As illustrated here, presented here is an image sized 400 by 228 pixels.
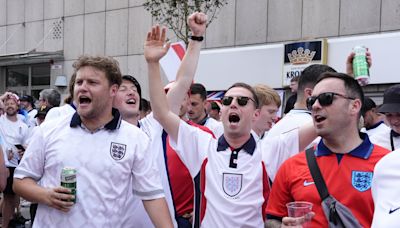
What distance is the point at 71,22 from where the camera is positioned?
1952 centimetres

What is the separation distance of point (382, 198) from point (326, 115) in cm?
149

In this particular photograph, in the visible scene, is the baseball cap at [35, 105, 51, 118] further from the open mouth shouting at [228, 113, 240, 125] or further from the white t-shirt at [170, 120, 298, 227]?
the open mouth shouting at [228, 113, 240, 125]

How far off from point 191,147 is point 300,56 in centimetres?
1073

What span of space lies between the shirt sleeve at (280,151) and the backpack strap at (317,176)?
49cm

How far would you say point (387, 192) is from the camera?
161 cm

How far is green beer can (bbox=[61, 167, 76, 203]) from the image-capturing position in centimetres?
291

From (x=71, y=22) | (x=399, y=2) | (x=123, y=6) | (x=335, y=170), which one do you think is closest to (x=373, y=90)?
(x=399, y=2)

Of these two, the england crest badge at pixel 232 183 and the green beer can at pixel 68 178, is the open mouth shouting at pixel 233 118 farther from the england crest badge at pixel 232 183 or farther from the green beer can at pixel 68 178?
the green beer can at pixel 68 178

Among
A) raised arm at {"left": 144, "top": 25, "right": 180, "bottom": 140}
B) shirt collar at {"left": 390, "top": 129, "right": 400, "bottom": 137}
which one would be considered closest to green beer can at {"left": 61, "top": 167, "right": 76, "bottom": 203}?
raised arm at {"left": 144, "top": 25, "right": 180, "bottom": 140}

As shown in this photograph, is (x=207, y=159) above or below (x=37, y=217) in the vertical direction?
above

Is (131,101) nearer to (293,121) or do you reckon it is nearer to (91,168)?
(91,168)

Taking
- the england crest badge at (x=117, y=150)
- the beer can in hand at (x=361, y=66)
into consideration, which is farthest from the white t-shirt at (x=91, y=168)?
the beer can in hand at (x=361, y=66)

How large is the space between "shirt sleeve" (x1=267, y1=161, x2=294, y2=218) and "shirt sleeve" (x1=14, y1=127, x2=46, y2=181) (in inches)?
58.5

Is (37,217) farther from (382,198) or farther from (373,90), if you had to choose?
(373,90)
